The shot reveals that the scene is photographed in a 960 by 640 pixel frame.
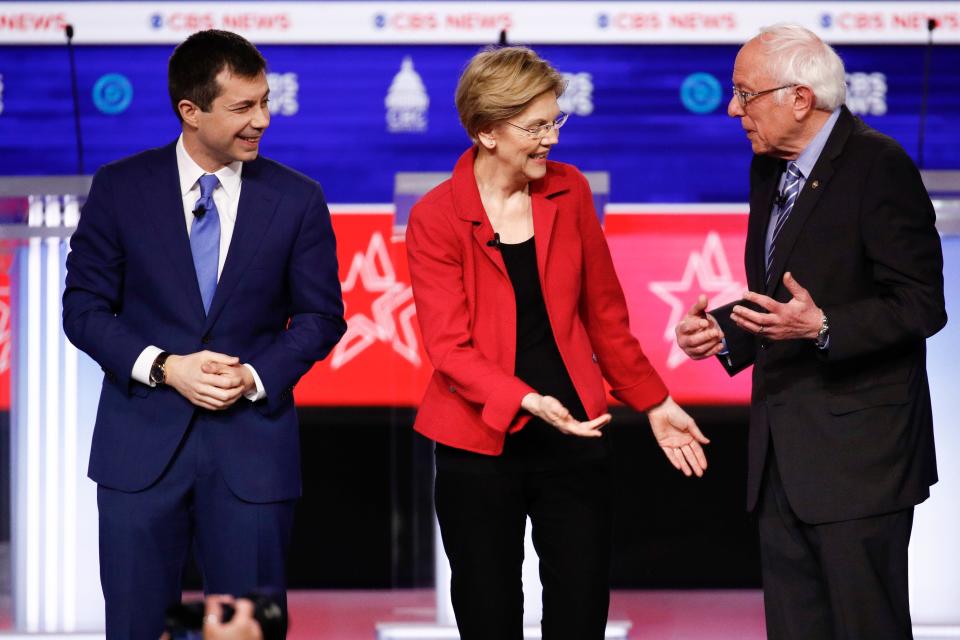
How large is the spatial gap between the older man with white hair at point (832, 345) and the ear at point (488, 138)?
520 mm

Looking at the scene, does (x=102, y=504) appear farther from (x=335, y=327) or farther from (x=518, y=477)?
(x=518, y=477)

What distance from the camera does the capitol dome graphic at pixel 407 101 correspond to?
192 inches

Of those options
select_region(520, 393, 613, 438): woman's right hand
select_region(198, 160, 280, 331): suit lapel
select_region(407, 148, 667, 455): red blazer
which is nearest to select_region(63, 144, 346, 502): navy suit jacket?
select_region(198, 160, 280, 331): suit lapel

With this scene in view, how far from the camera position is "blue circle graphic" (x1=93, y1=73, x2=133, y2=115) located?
4887 millimetres

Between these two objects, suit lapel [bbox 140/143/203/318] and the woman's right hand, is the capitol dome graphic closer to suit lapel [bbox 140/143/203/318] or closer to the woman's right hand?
suit lapel [bbox 140/143/203/318]

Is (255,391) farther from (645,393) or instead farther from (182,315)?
(645,393)

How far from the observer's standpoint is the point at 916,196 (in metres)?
2.69

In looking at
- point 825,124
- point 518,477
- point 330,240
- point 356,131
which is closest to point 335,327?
point 330,240

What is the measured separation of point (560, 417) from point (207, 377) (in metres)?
0.69

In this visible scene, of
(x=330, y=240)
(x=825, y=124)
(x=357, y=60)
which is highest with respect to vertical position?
(x=357, y=60)

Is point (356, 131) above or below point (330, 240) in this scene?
above

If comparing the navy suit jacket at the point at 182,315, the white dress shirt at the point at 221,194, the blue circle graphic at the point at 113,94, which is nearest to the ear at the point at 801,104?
the navy suit jacket at the point at 182,315

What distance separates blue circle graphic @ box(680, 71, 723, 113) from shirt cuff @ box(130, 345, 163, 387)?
2.70 meters

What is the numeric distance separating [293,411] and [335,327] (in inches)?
7.6
